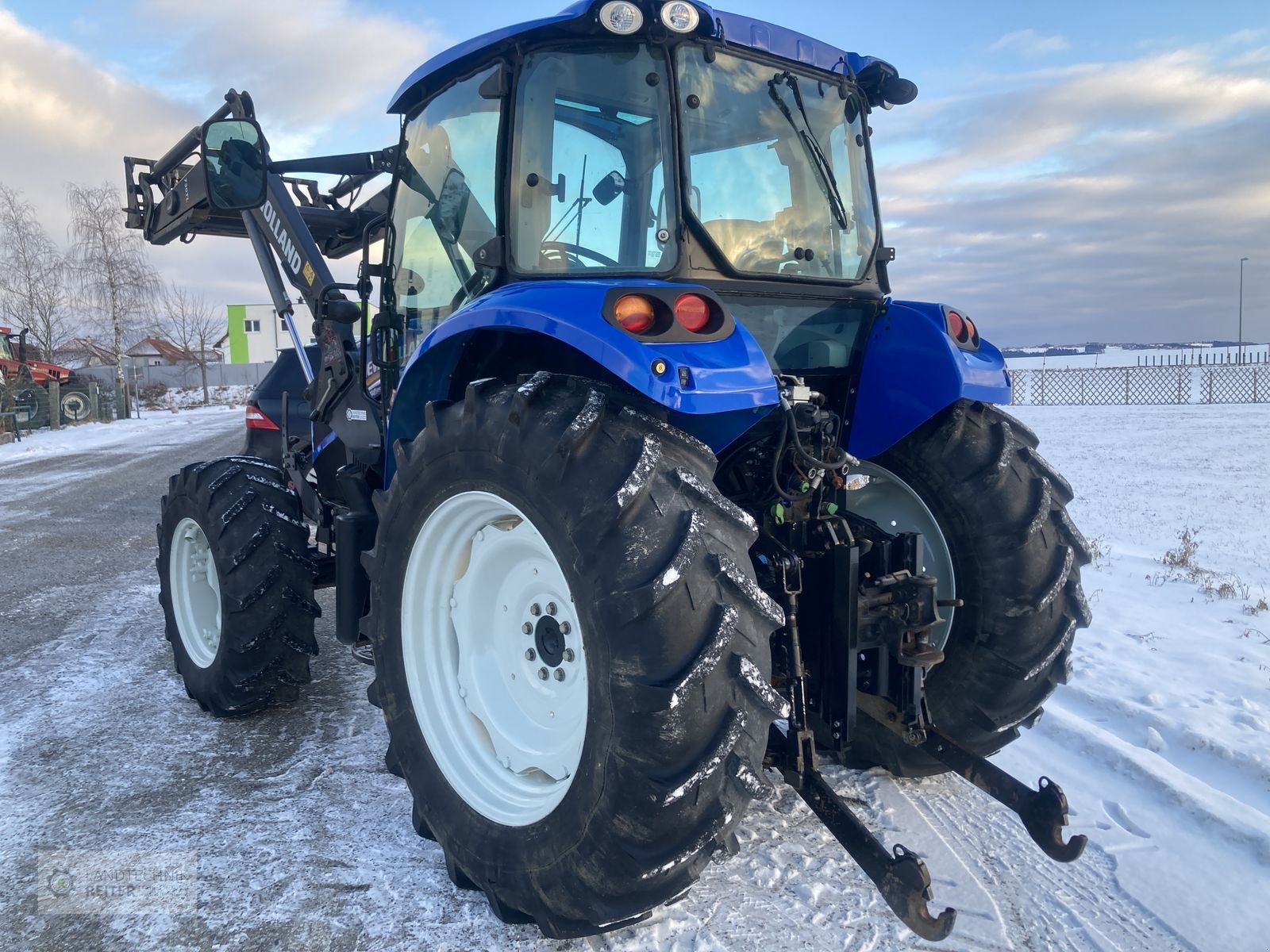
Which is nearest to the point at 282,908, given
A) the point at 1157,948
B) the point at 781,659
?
the point at 781,659

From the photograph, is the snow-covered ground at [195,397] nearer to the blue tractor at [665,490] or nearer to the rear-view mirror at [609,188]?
the blue tractor at [665,490]

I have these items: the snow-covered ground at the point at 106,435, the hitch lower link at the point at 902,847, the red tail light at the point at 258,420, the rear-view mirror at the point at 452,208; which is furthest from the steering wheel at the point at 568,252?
the snow-covered ground at the point at 106,435

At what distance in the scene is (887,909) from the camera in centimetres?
253

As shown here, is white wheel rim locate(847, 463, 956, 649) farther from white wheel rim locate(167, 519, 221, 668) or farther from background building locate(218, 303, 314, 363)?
background building locate(218, 303, 314, 363)

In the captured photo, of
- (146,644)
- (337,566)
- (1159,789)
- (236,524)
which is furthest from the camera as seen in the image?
(146,644)

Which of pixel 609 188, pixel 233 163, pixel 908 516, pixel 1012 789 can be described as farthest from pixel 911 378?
pixel 233 163

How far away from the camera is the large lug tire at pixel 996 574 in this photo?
2955mm

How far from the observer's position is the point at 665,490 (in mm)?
2090

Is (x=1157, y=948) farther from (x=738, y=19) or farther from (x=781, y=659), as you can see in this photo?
(x=738, y=19)

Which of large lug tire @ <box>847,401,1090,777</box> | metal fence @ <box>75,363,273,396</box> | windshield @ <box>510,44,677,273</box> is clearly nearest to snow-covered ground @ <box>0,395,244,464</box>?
windshield @ <box>510,44,677,273</box>

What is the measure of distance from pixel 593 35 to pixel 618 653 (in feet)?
6.22

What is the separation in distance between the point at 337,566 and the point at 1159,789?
313 centimetres

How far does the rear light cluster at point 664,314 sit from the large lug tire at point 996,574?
123 cm

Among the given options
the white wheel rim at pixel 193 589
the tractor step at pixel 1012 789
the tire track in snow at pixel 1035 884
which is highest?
the white wheel rim at pixel 193 589
